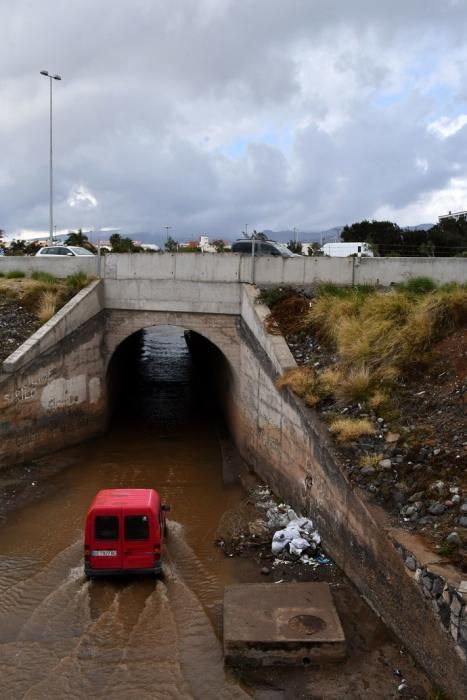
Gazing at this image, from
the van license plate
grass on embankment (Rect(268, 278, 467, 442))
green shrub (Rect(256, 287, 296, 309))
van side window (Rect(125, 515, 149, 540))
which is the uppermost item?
green shrub (Rect(256, 287, 296, 309))

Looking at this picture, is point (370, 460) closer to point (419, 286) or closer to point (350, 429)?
point (350, 429)

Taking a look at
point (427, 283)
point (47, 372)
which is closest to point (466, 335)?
point (427, 283)

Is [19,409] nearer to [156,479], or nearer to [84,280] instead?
[156,479]

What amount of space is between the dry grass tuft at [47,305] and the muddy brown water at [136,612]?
4.62m

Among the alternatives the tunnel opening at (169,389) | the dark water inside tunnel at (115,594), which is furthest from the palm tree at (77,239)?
the dark water inside tunnel at (115,594)

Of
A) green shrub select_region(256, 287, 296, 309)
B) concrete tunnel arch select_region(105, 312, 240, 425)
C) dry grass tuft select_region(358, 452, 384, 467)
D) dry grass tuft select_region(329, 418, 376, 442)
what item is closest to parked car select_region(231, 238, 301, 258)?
concrete tunnel arch select_region(105, 312, 240, 425)

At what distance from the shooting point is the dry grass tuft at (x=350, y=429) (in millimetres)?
11406

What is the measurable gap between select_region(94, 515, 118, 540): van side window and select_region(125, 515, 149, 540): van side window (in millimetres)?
217

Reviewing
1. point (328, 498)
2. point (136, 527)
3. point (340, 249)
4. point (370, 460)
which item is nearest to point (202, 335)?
point (328, 498)

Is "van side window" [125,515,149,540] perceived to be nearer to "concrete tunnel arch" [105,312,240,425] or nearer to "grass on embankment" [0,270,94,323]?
"concrete tunnel arch" [105,312,240,425]

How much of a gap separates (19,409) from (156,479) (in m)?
4.45

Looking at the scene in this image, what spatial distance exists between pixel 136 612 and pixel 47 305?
39.3 ft

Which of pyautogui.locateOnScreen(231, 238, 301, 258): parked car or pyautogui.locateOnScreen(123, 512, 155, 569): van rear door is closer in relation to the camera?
pyautogui.locateOnScreen(123, 512, 155, 569): van rear door

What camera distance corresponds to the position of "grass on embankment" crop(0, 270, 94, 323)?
19.6 m
